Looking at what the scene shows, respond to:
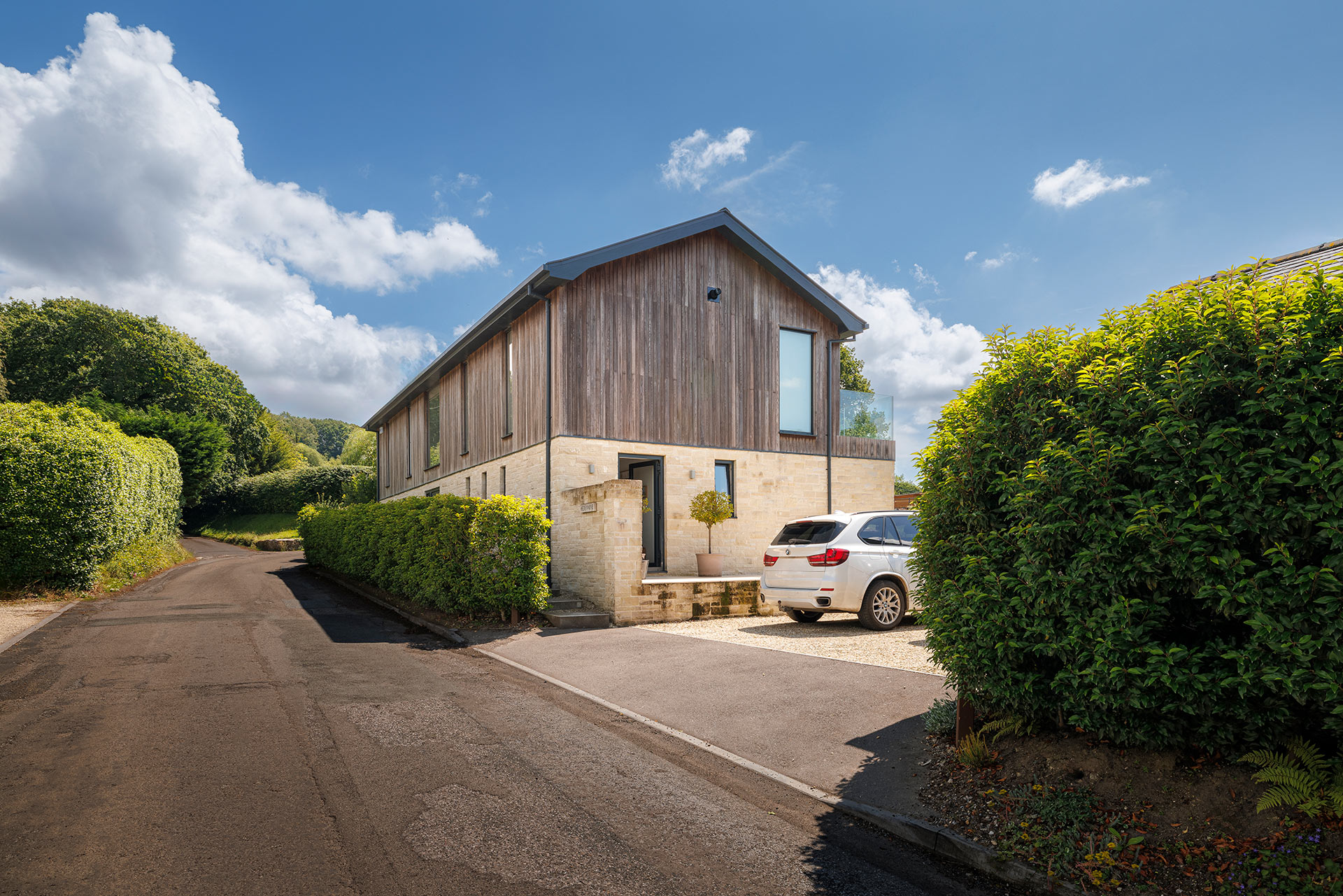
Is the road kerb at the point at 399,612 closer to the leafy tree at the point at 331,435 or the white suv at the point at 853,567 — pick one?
the white suv at the point at 853,567

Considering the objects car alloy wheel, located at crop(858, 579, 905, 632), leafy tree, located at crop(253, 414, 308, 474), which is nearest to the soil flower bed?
car alloy wheel, located at crop(858, 579, 905, 632)

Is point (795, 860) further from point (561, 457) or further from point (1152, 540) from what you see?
point (561, 457)

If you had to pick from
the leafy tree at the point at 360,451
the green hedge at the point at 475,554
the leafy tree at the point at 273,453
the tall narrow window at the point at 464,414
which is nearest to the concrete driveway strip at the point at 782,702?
the green hedge at the point at 475,554

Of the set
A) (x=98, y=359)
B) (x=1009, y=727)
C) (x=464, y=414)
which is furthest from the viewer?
(x=98, y=359)

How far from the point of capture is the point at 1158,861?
350 centimetres

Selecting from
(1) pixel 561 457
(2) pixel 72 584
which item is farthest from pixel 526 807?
(2) pixel 72 584

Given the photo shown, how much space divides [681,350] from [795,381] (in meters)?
3.34

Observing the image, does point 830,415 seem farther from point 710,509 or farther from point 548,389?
point 548,389

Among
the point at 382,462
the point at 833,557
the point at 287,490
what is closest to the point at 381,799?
the point at 833,557

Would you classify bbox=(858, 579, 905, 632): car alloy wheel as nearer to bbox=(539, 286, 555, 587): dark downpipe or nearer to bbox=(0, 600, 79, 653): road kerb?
bbox=(539, 286, 555, 587): dark downpipe

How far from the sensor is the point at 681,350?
656 inches

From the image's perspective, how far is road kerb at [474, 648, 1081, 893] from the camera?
3627mm

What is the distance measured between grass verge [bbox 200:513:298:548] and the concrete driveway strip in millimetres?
37418

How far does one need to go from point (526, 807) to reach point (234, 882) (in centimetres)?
152
